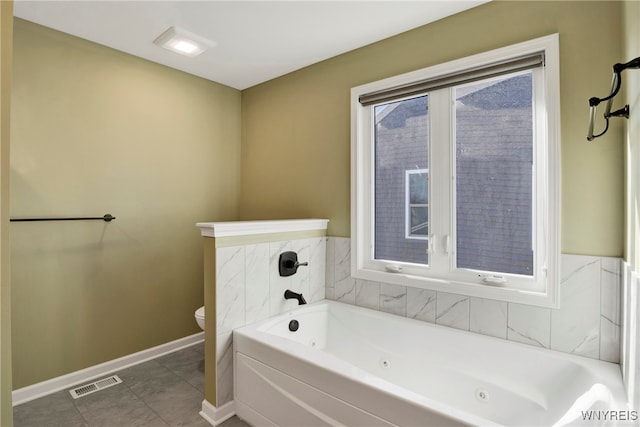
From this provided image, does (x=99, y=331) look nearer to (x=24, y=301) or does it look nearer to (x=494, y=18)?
(x=24, y=301)

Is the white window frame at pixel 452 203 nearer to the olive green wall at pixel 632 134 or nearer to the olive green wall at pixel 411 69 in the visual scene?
the olive green wall at pixel 411 69

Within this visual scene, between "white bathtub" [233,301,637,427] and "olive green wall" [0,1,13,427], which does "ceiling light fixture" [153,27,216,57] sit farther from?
"white bathtub" [233,301,637,427]

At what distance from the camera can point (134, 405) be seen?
2211 mm

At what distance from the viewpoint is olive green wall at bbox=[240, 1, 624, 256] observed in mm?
1722

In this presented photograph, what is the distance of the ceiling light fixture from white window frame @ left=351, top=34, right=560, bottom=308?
44.7 inches

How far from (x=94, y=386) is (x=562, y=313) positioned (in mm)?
2953

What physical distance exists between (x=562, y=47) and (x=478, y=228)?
1048 mm

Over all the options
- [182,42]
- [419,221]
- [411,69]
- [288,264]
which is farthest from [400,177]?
[182,42]

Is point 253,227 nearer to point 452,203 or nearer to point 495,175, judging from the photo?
point 452,203

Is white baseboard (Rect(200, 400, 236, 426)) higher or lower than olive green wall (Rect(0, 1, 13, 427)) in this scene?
lower

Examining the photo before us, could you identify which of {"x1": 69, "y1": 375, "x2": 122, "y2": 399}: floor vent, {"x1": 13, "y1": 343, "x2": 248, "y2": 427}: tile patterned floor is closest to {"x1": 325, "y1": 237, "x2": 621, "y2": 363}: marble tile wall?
{"x1": 13, "y1": 343, "x2": 248, "y2": 427}: tile patterned floor

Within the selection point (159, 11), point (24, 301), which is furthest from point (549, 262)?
point (24, 301)

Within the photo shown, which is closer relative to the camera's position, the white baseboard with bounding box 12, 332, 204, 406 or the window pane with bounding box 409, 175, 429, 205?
the white baseboard with bounding box 12, 332, 204, 406

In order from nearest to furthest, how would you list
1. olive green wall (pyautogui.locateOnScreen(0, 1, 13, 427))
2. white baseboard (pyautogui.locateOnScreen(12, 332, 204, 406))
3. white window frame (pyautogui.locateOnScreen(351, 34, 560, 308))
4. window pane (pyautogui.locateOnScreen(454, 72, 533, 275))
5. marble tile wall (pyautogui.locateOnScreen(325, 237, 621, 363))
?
olive green wall (pyautogui.locateOnScreen(0, 1, 13, 427))
marble tile wall (pyautogui.locateOnScreen(325, 237, 621, 363))
white window frame (pyautogui.locateOnScreen(351, 34, 560, 308))
window pane (pyautogui.locateOnScreen(454, 72, 533, 275))
white baseboard (pyautogui.locateOnScreen(12, 332, 204, 406))
